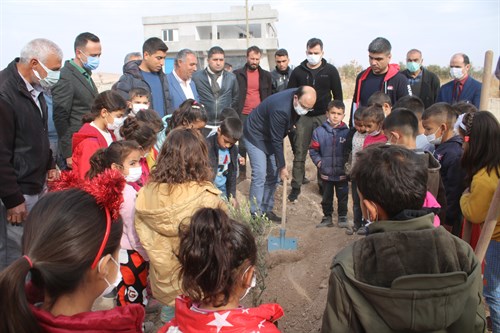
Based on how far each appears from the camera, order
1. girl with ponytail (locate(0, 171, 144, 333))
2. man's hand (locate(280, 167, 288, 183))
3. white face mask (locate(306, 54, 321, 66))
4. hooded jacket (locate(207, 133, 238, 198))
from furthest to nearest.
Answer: white face mask (locate(306, 54, 321, 66)) → man's hand (locate(280, 167, 288, 183)) → hooded jacket (locate(207, 133, 238, 198)) → girl with ponytail (locate(0, 171, 144, 333))

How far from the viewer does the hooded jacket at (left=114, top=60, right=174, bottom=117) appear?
5.09m

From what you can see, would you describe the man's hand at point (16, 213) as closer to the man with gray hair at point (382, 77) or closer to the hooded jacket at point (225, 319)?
the hooded jacket at point (225, 319)

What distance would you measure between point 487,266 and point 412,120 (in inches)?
46.2

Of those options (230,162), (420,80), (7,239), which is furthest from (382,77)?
(7,239)

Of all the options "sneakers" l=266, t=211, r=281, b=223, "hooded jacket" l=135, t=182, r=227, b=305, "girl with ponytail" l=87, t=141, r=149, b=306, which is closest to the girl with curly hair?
"hooded jacket" l=135, t=182, r=227, b=305

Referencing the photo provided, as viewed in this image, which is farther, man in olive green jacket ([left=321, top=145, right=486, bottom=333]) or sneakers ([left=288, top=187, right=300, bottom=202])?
sneakers ([left=288, top=187, right=300, bottom=202])

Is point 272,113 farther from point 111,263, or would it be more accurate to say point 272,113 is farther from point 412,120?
point 111,263

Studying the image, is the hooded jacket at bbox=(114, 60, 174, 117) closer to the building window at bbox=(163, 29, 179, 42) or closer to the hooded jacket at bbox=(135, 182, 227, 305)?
the hooded jacket at bbox=(135, 182, 227, 305)

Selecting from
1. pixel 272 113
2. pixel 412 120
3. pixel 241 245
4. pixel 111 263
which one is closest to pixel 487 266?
pixel 412 120

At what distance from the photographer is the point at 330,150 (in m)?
5.41

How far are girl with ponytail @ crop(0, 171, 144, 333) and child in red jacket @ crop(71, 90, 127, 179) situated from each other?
219 centimetres

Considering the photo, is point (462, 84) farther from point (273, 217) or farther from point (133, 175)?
point (133, 175)

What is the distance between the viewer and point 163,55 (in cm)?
524

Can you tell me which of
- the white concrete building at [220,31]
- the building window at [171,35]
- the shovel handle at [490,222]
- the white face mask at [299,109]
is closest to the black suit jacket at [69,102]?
the white face mask at [299,109]
